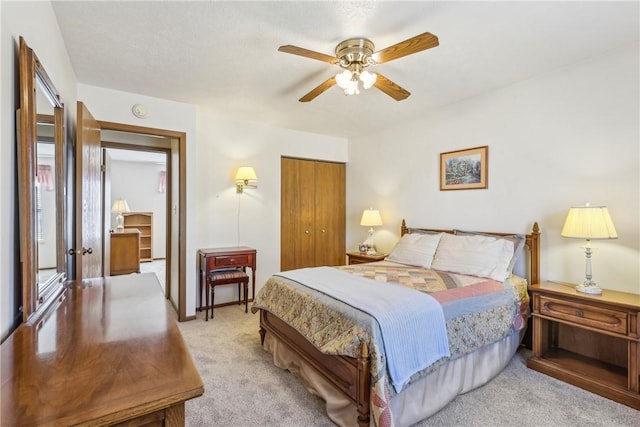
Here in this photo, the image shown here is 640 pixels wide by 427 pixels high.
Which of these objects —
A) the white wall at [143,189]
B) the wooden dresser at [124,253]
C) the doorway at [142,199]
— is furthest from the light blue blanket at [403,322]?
the white wall at [143,189]

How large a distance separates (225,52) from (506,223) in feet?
9.79

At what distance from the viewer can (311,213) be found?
5020mm

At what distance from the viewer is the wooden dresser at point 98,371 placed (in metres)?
0.73

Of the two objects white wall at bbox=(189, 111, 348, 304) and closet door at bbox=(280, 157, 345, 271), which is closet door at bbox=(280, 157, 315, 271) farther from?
white wall at bbox=(189, 111, 348, 304)

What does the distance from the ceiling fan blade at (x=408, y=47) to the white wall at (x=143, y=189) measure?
685 cm

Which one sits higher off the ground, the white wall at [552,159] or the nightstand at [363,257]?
the white wall at [552,159]

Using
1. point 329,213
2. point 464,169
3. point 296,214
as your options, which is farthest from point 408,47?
point 329,213

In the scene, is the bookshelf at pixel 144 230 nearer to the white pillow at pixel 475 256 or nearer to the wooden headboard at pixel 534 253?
the white pillow at pixel 475 256

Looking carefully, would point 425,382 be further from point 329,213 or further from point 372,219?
point 329,213

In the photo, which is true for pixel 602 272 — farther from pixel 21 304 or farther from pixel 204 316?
pixel 204 316

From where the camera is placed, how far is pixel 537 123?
2.95m

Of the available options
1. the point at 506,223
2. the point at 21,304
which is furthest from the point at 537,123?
the point at 21,304

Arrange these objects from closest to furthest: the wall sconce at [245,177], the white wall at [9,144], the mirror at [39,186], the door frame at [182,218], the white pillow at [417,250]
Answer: the white wall at [9,144], the mirror at [39,186], the white pillow at [417,250], the door frame at [182,218], the wall sconce at [245,177]

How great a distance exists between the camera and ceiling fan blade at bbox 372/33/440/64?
1.81 metres
